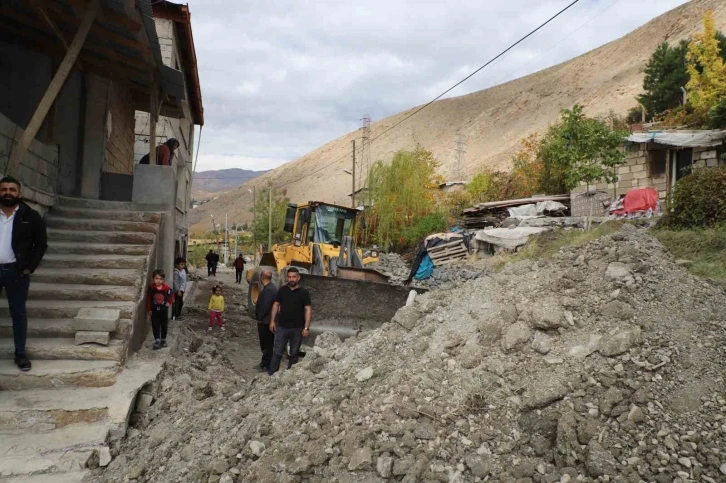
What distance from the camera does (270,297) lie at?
7.64 m

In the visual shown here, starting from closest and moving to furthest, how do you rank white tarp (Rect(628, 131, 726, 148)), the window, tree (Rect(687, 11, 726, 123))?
white tarp (Rect(628, 131, 726, 148))
the window
tree (Rect(687, 11, 726, 123))

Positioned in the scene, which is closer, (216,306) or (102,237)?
(102,237)

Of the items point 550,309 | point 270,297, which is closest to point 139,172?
point 270,297

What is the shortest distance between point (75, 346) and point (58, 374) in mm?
470

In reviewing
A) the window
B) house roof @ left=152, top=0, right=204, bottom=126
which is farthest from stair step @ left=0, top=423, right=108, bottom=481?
the window

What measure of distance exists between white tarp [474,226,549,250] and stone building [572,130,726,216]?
4.39 metres

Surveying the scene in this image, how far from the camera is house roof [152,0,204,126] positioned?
48.1 feet

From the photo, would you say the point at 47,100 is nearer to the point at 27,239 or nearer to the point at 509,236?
the point at 27,239

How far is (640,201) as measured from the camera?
17141 mm

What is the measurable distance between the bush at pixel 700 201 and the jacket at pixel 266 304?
689cm

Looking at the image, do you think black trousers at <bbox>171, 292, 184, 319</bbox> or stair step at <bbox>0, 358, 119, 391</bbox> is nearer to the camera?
stair step at <bbox>0, 358, 119, 391</bbox>

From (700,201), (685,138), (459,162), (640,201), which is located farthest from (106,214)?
(459,162)

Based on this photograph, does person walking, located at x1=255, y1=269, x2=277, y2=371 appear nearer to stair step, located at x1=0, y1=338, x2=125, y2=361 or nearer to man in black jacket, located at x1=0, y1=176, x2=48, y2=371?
stair step, located at x1=0, y1=338, x2=125, y2=361

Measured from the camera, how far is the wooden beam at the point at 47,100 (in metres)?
6.29
